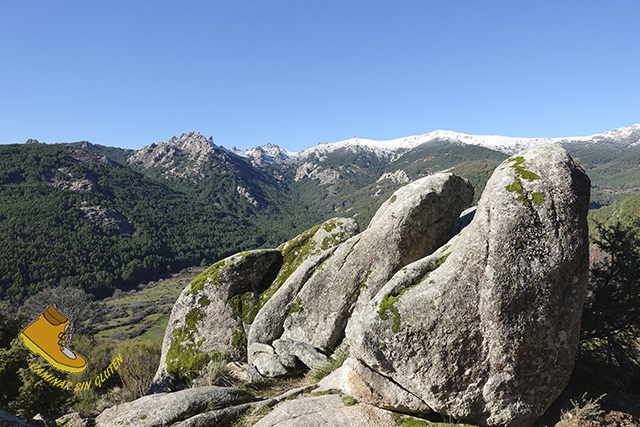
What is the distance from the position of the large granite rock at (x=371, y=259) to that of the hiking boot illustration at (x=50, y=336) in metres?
9.69

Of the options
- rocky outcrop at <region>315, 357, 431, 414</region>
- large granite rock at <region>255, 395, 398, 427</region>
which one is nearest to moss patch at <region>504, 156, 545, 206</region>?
rocky outcrop at <region>315, 357, 431, 414</region>

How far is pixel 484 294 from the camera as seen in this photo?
912 centimetres

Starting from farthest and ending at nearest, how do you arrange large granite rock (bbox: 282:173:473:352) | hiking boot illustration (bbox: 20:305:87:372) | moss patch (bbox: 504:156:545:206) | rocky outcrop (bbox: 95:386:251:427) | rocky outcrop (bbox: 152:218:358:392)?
rocky outcrop (bbox: 152:218:358:392)
large granite rock (bbox: 282:173:473:352)
hiking boot illustration (bbox: 20:305:87:372)
rocky outcrop (bbox: 95:386:251:427)
moss patch (bbox: 504:156:545:206)

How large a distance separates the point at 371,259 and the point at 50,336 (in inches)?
562

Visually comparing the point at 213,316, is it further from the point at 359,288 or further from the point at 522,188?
the point at 522,188

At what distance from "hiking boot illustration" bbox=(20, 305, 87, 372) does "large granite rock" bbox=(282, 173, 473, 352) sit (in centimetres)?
969

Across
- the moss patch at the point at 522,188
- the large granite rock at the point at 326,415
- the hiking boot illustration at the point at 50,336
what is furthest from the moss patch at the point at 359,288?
the hiking boot illustration at the point at 50,336

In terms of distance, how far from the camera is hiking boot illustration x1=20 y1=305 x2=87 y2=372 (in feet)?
38.4

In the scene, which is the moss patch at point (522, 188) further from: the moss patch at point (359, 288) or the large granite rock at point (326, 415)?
the moss patch at point (359, 288)

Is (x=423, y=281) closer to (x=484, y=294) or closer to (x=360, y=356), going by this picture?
(x=484, y=294)

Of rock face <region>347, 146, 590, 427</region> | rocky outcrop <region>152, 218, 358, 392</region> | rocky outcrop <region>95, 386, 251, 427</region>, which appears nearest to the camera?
rock face <region>347, 146, 590, 427</region>

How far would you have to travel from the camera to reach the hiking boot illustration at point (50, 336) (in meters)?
11.7

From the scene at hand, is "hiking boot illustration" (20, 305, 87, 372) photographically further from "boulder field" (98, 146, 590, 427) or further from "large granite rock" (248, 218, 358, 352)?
"large granite rock" (248, 218, 358, 352)

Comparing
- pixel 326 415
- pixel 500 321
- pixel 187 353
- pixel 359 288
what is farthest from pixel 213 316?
pixel 500 321
